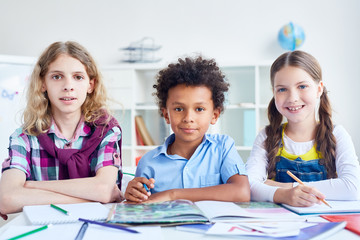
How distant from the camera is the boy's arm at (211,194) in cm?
130

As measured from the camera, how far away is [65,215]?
102 cm

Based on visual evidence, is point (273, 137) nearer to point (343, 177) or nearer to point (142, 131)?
point (343, 177)

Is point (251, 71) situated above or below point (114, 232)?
above

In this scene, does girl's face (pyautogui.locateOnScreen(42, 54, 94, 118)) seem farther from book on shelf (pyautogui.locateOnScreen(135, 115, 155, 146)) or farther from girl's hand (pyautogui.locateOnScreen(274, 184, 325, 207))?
book on shelf (pyautogui.locateOnScreen(135, 115, 155, 146))

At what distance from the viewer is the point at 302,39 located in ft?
12.6

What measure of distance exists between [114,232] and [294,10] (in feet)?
11.7

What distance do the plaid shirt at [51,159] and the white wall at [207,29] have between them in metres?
2.48

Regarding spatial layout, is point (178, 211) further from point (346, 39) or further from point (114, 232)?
point (346, 39)

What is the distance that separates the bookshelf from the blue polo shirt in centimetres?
235

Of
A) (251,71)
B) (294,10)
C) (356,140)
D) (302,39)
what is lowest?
(356,140)

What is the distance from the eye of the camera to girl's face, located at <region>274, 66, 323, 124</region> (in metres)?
1.65

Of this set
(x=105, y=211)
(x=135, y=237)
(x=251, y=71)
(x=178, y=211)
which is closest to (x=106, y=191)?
(x=105, y=211)

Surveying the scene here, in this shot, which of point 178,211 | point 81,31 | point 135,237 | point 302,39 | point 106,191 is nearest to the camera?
point 135,237

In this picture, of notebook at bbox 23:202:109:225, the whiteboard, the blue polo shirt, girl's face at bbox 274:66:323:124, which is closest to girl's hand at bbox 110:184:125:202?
the blue polo shirt
